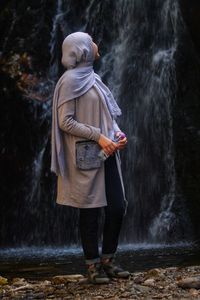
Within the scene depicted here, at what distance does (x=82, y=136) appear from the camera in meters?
4.78

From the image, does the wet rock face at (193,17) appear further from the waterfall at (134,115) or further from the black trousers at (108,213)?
the black trousers at (108,213)

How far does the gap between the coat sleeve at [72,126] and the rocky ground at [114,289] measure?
3.25ft

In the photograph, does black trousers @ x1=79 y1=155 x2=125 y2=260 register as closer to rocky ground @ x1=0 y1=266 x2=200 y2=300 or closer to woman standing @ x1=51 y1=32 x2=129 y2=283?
woman standing @ x1=51 y1=32 x2=129 y2=283

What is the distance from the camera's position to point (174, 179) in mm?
11305

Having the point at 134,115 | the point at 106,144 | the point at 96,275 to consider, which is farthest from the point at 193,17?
the point at 96,275

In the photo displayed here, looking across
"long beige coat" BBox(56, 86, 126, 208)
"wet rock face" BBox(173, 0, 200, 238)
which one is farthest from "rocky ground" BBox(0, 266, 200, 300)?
"wet rock face" BBox(173, 0, 200, 238)

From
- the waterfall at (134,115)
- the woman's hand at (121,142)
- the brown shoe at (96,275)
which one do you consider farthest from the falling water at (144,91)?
the woman's hand at (121,142)

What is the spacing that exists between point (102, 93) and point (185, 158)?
260 inches

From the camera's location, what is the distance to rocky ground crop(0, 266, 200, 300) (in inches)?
182

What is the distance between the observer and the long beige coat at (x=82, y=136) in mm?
4773

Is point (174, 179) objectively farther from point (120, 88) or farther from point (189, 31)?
point (189, 31)

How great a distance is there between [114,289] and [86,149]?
94 cm

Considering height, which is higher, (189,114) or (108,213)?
(189,114)

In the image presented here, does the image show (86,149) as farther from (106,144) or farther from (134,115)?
(134,115)
